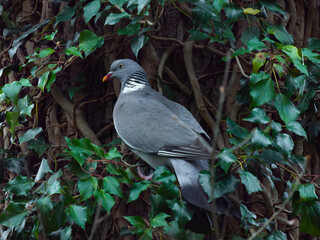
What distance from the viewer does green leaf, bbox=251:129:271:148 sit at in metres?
1.98

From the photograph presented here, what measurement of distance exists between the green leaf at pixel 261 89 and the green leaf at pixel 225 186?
38cm

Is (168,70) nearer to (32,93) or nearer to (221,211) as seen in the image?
(32,93)

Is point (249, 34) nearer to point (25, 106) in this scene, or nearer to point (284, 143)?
point (284, 143)

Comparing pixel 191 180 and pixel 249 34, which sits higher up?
pixel 249 34

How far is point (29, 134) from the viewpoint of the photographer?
2.72 m

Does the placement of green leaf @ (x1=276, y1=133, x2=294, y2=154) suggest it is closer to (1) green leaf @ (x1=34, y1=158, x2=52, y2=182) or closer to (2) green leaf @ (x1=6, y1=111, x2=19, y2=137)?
(1) green leaf @ (x1=34, y1=158, x2=52, y2=182)

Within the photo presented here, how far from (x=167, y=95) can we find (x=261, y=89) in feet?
2.95

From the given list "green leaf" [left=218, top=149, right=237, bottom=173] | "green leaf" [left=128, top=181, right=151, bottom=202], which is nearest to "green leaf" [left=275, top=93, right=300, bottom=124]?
"green leaf" [left=218, top=149, right=237, bottom=173]

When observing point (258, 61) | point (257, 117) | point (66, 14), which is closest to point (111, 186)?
point (257, 117)

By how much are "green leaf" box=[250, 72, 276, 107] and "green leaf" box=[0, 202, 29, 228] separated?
1255mm

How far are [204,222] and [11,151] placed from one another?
151 centimetres

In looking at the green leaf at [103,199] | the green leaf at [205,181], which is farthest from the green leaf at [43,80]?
the green leaf at [205,181]

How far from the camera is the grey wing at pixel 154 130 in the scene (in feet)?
7.56

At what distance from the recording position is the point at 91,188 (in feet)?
6.50
